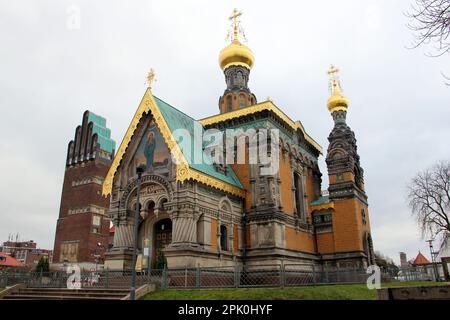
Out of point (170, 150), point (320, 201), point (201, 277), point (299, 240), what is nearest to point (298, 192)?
point (320, 201)

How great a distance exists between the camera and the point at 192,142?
23078 millimetres

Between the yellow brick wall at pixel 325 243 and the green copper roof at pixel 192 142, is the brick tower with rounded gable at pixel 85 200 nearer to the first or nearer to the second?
the green copper roof at pixel 192 142

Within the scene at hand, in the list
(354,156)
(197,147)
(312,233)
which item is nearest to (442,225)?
(354,156)

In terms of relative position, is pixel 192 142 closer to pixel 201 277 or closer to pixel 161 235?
pixel 161 235

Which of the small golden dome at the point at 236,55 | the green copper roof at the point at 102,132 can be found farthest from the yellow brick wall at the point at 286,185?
the green copper roof at the point at 102,132

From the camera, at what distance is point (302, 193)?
2816 centimetres

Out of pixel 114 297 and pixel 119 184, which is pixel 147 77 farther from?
pixel 114 297

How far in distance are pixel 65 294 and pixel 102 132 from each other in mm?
45703

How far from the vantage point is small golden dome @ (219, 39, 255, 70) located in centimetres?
3088

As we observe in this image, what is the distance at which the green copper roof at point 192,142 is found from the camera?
68.8ft

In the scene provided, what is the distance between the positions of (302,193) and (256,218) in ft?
21.3

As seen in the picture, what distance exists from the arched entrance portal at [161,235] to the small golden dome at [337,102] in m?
19.2

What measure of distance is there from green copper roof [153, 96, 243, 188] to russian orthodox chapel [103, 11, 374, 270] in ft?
0.32

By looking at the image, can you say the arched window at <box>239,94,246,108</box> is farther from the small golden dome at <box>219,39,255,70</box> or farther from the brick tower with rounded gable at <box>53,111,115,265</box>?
the brick tower with rounded gable at <box>53,111,115,265</box>
